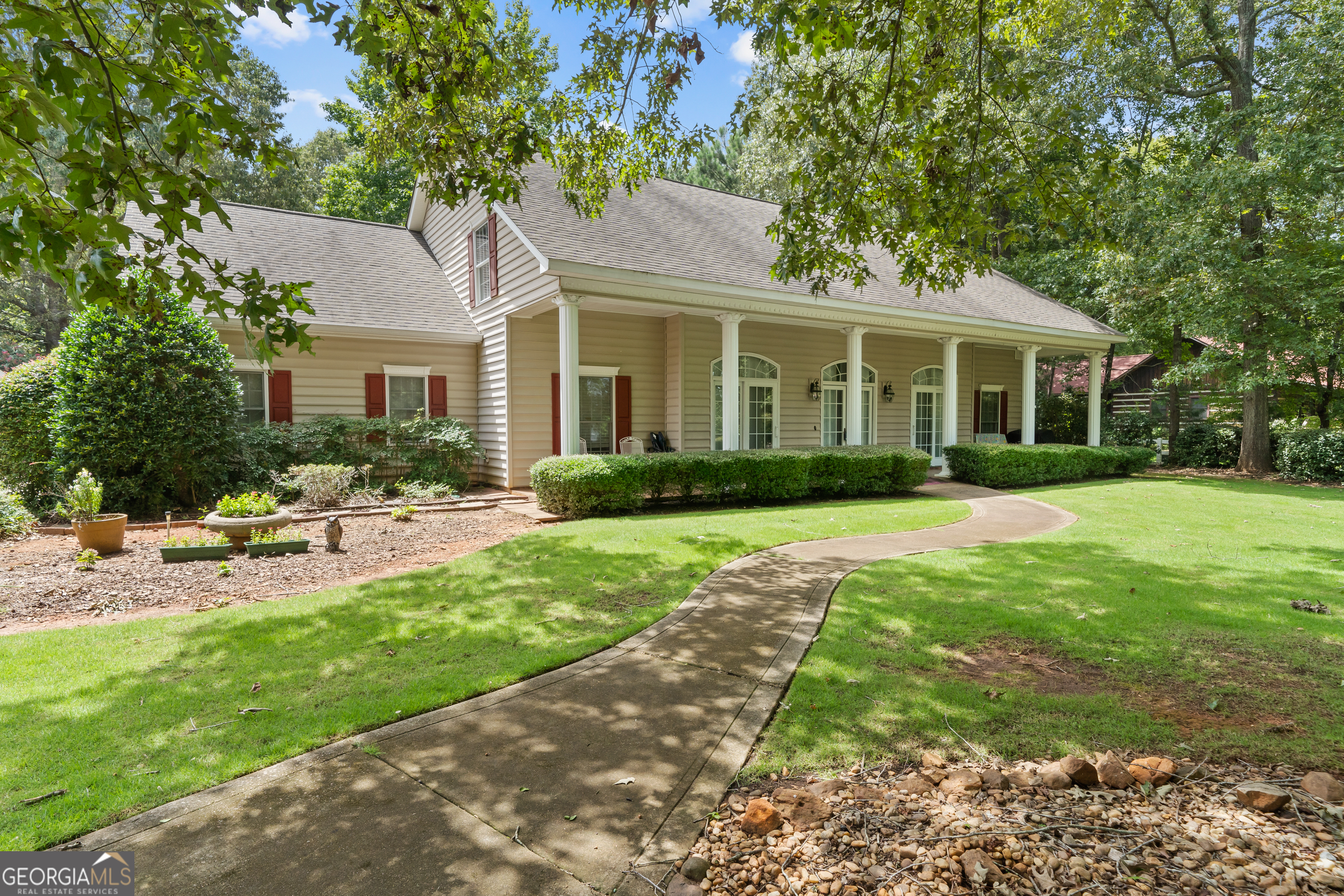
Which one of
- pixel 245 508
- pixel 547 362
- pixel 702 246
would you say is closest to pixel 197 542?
pixel 245 508

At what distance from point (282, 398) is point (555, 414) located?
16.5 ft

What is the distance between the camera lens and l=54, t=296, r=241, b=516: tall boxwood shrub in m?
8.52

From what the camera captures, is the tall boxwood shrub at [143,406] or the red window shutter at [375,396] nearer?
the tall boxwood shrub at [143,406]

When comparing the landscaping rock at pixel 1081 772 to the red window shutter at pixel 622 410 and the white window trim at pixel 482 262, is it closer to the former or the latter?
the red window shutter at pixel 622 410

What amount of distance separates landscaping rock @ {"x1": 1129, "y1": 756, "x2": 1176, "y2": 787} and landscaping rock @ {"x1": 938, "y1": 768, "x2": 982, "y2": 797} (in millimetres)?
615

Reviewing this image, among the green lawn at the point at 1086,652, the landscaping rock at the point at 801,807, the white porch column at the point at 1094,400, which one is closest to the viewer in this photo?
the landscaping rock at the point at 801,807

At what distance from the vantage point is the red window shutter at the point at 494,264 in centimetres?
1253

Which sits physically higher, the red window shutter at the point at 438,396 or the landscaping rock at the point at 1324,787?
the red window shutter at the point at 438,396

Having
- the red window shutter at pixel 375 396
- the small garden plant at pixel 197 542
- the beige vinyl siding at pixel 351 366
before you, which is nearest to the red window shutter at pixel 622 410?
the beige vinyl siding at pixel 351 366

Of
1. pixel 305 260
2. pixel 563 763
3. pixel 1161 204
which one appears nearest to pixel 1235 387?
pixel 1161 204

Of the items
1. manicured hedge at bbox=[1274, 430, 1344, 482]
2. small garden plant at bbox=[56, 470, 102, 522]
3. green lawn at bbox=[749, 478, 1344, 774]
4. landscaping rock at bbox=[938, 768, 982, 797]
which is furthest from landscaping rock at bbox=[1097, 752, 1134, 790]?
manicured hedge at bbox=[1274, 430, 1344, 482]

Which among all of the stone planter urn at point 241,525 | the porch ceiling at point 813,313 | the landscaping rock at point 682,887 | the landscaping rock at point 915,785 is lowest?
the landscaping rock at point 682,887

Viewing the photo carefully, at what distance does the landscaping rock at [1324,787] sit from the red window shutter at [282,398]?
1350 cm

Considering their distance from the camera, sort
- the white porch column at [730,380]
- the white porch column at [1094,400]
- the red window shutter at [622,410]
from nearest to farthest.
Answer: the white porch column at [730,380] < the red window shutter at [622,410] < the white porch column at [1094,400]
